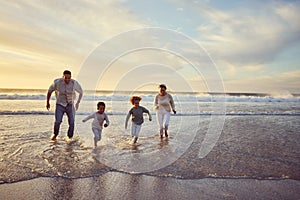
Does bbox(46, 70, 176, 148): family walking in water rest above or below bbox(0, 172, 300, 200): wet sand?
above

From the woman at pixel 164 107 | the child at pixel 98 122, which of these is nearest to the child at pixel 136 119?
the child at pixel 98 122

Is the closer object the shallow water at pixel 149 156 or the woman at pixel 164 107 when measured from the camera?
the shallow water at pixel 149 156

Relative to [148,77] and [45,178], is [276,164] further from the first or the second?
[45,178]

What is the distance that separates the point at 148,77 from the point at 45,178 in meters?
3.86

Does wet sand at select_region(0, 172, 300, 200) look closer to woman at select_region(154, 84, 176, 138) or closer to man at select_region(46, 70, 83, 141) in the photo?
man at select_region(46, 70, 83, 141)

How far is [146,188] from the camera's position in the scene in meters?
3.69

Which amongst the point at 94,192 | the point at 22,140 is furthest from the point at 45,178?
the point at 22,140

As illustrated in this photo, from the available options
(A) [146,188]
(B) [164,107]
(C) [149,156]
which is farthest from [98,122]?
(A) [146,188]

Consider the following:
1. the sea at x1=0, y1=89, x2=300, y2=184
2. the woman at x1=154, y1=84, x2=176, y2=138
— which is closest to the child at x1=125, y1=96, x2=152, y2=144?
the sea at x1=0, y1=89, x2=300, y2=184

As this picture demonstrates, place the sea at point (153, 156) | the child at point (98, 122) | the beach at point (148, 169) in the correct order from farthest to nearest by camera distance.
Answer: the child at point (98, 122)
the sea at point (153, 156)
the beach at point (148, 169)

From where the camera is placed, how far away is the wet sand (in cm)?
341

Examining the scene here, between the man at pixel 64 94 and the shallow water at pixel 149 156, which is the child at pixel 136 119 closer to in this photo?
the shallow water at pixel 149 156

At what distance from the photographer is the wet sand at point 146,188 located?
11.2 feet

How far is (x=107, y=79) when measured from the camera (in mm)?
6133
